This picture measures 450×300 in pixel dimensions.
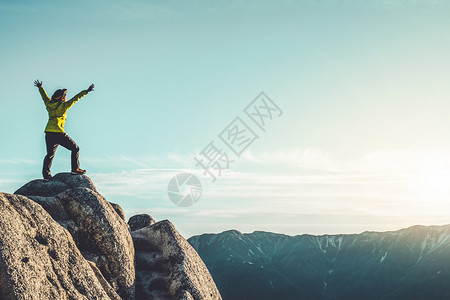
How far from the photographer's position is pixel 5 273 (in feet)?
45.6

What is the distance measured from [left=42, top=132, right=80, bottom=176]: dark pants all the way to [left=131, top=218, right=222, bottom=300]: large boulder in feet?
20.5

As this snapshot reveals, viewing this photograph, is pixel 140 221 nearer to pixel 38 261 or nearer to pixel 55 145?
pixel 55 145

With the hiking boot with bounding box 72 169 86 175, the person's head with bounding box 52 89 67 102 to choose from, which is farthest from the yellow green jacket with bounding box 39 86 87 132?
the hiking boot with bounding box 72 169 86 175

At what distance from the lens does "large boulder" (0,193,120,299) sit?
14180 mm

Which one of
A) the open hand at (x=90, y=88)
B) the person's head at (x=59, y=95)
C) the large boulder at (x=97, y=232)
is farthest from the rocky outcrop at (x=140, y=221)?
the open hand at (x=90, y=88)

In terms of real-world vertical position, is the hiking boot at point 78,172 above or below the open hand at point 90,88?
below

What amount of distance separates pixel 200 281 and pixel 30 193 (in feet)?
36.5

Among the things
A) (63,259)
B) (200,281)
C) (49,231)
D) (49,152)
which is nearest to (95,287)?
(63,259)

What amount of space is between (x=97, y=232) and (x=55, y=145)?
652 centimetres

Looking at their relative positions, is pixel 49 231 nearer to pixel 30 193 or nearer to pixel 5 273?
pixel 5 273

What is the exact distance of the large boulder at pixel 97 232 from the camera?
68.2ft

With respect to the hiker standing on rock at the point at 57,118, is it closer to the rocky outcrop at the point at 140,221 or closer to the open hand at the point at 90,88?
the open hand at the point at 90,88

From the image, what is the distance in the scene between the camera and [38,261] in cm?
1557

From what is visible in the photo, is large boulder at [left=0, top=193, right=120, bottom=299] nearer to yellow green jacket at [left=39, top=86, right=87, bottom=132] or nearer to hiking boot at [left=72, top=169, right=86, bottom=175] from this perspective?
yellow green jacket at [left=39, top=86, right=87, bottom=132]
